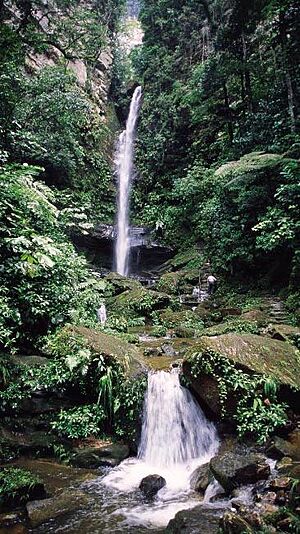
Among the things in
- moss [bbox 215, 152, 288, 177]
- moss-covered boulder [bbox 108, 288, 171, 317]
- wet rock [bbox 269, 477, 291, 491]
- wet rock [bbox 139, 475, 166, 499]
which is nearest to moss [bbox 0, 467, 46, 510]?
wet rock [bbox 139, 475, 166, 499]

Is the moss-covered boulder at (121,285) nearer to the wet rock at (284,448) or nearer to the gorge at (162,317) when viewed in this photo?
the gorge at (162,317)

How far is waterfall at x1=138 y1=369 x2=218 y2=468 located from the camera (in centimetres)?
593

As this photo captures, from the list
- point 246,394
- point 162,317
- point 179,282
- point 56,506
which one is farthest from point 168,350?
point 179,282

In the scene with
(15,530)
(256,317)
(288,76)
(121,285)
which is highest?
(288,76)

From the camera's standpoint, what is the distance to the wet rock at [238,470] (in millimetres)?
4574

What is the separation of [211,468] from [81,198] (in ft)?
50.5

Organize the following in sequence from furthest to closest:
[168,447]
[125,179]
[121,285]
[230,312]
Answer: [125,179] < [121,285] < [230,312] < [168,447]

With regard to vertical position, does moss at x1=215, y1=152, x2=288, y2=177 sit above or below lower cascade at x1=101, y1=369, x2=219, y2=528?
above

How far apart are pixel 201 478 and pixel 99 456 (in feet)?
4.90

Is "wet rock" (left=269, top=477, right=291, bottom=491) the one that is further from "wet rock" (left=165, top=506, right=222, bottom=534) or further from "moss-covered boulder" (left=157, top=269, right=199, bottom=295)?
"moss-covered boulder" (left=157, top=269, right=199, bottom=295)

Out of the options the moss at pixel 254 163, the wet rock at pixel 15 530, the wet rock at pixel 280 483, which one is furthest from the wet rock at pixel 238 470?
the moss at pixel 254 163

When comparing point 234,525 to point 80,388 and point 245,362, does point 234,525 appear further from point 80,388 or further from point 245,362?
point 80,388

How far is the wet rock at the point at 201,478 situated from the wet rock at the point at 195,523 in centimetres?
75

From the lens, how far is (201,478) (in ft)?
16.9
